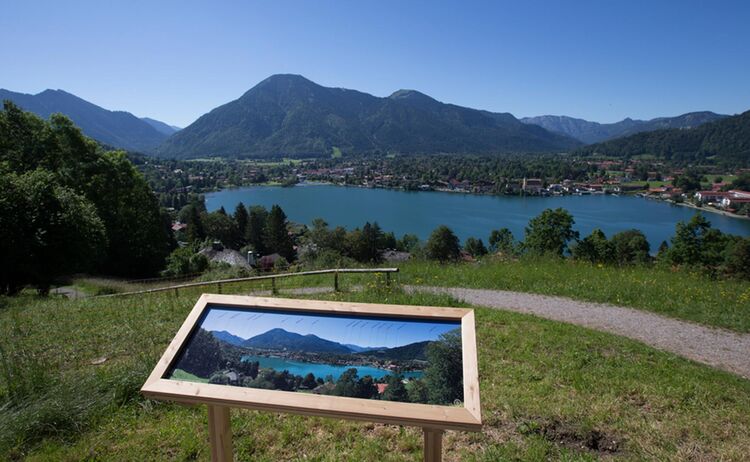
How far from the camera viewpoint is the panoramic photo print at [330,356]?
7.29 ft

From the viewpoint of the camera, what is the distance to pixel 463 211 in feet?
236

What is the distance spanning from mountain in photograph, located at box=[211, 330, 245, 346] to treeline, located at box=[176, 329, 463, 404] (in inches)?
1.4

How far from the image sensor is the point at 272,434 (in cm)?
354

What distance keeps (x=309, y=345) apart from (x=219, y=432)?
77cm

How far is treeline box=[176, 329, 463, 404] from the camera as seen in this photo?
7.09 feet

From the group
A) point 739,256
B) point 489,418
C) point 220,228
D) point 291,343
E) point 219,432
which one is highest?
point 291,343

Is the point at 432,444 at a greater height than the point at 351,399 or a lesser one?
lesser

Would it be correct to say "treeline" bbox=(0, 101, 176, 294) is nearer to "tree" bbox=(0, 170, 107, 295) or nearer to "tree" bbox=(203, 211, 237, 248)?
"tree" bbox=(0, 170, 107, 295)

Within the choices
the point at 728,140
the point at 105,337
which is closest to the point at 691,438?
the point at 105,337

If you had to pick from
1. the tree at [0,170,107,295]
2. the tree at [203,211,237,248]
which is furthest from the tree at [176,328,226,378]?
→ the tree at [203,211,237,248]

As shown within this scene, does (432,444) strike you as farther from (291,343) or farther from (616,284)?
(616,284)

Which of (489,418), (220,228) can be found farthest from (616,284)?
(220,228)

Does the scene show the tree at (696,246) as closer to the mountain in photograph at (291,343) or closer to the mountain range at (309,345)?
the mountain range at (309,345)

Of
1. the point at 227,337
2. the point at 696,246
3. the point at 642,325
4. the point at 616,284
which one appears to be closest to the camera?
the point at 227,337
